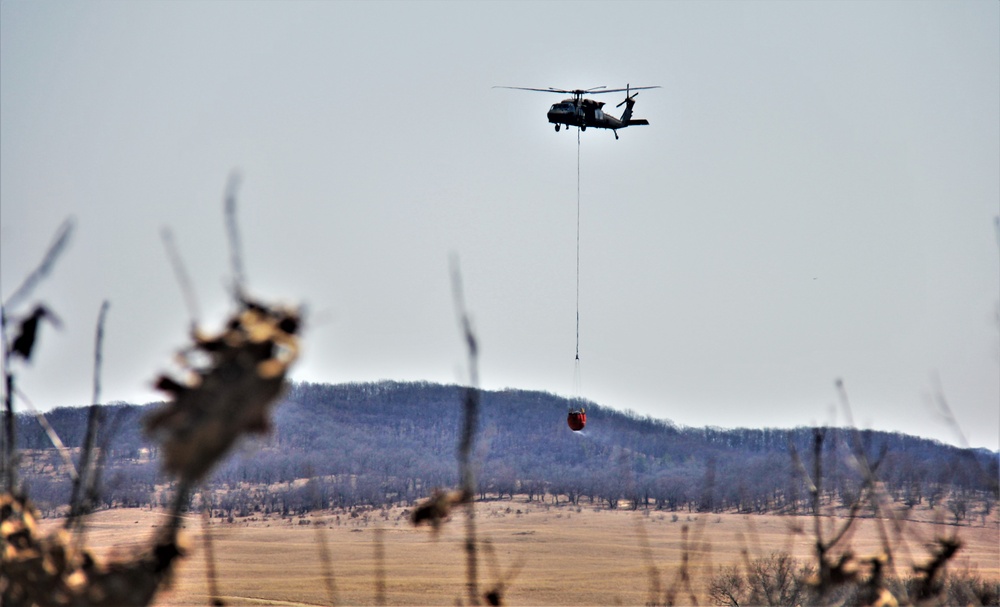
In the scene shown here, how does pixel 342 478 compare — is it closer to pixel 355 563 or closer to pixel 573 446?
pixel 573 446

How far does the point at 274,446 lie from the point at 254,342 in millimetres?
172234

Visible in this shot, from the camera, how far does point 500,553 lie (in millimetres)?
76812

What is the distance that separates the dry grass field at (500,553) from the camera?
56656 mm

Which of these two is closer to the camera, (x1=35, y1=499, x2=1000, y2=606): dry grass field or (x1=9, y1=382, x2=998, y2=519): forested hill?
(x1=35, y1=499, x2=1000, y2=606): dry grass field

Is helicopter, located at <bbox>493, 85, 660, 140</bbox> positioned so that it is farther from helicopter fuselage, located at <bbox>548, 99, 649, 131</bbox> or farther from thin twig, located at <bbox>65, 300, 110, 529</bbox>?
thin twig, located at <bbox>65, 300, 110, 529</bbox>

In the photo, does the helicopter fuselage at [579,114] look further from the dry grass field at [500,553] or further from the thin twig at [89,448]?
the thin twig at [89,448]

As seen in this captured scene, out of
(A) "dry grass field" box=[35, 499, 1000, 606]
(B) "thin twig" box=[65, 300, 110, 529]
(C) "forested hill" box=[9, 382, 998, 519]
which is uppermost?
(C) "forested hill" box=[9, 382, 998, 519]

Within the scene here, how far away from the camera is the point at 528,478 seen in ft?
525

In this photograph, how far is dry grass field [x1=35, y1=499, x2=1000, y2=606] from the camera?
186 feet

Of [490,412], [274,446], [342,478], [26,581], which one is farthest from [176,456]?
[490,412]

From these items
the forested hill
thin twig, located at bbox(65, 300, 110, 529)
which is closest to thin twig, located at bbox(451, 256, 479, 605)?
thin twig, located at bbox(65, 300, 110, 529)

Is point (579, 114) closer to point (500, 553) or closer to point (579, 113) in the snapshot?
point (579, 113)

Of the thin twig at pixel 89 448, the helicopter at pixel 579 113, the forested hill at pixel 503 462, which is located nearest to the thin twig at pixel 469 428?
the thin twig at pixel 89 448

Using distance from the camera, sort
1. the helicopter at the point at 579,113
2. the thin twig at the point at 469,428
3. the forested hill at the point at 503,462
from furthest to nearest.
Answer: the forested hill at the point at 503,462, the helicopter at the point at 579,113, the thin twig at the point at 469,428
